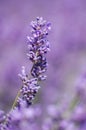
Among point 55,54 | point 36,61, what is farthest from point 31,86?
point 55,54

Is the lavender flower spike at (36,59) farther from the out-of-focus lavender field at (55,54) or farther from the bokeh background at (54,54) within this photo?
the bokeh background at (54,54)

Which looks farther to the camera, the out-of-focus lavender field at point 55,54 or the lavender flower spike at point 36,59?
the out-of-focus lavender field at point 55,54

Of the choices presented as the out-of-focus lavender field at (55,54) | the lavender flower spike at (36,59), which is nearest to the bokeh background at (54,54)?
the out-of-focus lavender field at (55,54)

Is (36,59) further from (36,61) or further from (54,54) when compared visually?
Answer: (54,54)

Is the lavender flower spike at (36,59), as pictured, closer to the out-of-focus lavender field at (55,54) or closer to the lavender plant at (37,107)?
the lavender plant at (37,107)

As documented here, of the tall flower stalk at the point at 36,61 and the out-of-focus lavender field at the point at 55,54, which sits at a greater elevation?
the out-of-focus lavender field at the point at 55,54

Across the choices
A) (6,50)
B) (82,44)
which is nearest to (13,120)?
(6,50)

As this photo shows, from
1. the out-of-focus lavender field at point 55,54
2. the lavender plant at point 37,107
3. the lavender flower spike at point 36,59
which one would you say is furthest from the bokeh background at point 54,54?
the lavender flower spike at point 36,59

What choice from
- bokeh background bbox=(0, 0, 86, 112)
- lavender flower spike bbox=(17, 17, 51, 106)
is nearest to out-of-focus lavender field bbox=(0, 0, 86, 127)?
bokeh background bbox=(0, 0, 86, 112)

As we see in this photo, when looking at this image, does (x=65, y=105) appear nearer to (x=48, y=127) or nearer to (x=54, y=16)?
(x=48, y=127)
